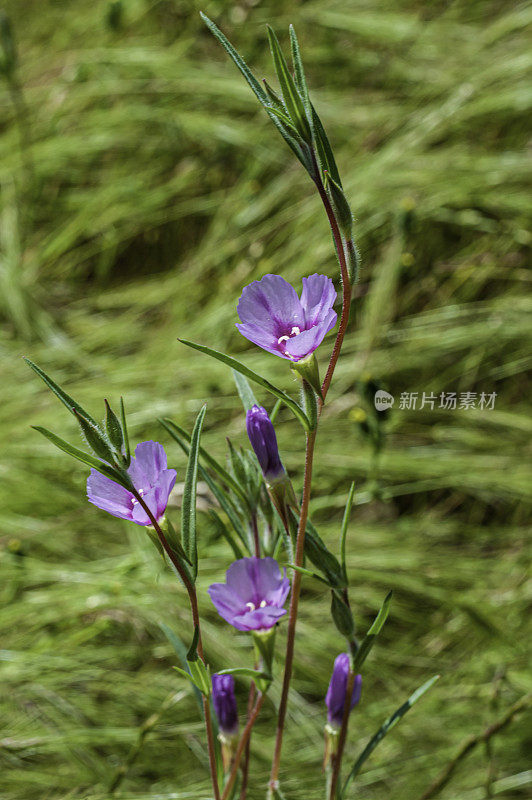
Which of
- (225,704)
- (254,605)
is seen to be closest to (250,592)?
(254,605)

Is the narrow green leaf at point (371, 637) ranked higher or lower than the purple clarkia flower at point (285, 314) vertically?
lower

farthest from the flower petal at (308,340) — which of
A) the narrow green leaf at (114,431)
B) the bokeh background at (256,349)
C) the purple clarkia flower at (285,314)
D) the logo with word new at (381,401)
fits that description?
the logo with word new at (381,401)

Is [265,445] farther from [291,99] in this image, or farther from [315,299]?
[291,99]

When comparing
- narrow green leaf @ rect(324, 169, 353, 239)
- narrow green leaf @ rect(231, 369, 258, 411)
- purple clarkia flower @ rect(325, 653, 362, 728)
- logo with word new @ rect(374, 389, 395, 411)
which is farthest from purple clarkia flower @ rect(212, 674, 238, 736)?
logo with word new @ rect(374, 389, 395, 411)

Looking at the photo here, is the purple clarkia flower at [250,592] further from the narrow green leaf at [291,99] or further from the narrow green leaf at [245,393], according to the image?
the narrow green leaf at [291,99]

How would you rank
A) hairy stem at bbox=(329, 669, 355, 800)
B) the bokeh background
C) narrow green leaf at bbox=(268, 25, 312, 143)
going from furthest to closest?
the bokeh background
hairy stem at bbox=(329, 669, 355, 800)
narrow green leaf at bbox=(268, 25, 312, 143)

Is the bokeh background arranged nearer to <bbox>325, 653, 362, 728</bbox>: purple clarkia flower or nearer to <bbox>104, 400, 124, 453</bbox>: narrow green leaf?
<bbox>325, 653, 362, 728</bbox>: purple clarkia flower

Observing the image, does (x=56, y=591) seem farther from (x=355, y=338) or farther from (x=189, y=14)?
(x=189, y=14)
